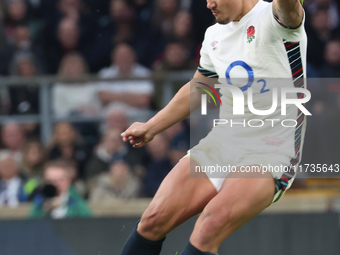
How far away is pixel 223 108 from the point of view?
2773mm

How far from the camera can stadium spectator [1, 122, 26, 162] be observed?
511 centimetres

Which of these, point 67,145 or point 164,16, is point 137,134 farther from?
point 164,16

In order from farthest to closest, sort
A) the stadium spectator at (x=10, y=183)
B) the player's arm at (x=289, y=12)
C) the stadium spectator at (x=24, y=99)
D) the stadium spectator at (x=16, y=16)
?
the stadium spectator at (x=16, y=16)
the stadium spectator at (x=24, y=99)
the stadium spectator at (x=10, y=183)
the player's arm at (x=289, y=12)

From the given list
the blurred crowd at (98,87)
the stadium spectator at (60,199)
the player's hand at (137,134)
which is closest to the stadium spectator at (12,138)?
the blurred crowd at (98,87)

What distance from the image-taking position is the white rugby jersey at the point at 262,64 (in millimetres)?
2445

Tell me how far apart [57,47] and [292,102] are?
151 inches

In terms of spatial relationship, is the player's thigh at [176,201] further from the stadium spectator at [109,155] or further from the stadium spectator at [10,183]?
the stadium spectator at [10,183]

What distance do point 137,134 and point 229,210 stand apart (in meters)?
0.69

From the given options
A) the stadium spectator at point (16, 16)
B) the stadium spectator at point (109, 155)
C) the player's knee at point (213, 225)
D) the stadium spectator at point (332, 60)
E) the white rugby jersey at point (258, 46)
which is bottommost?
the stadium spectator at point (109, 155)

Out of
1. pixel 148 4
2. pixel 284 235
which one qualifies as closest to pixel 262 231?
pixel 284 235

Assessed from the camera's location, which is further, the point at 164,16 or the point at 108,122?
the point at 164,16

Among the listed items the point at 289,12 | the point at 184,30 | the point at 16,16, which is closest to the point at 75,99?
the point at 184,30

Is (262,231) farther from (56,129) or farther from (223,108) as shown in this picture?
(56,129)

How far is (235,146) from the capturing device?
261cm
